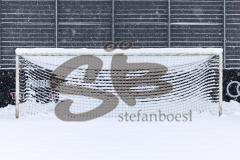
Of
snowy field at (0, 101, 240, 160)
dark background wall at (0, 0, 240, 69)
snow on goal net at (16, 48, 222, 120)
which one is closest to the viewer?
snowy field at (0, 101, 240, 160)

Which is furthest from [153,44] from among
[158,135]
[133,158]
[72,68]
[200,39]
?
[133,158]

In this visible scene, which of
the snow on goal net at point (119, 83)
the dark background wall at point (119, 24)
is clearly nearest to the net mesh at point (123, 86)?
the snow on goal net at point (119, 83)

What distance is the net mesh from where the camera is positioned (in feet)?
35.2

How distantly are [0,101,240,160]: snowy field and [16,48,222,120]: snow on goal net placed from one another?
877 mm

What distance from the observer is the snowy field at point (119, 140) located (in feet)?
19.1

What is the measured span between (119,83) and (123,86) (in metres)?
0.11

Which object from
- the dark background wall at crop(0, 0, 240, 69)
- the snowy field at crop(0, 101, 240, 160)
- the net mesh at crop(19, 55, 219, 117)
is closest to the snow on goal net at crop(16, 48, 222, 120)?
the net mesh at crop(19, 55, 219, 117)

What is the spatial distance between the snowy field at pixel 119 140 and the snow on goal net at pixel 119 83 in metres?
0.88

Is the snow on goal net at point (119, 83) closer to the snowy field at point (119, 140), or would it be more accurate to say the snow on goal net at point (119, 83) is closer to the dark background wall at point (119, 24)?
the snowy field at point (119, 140)

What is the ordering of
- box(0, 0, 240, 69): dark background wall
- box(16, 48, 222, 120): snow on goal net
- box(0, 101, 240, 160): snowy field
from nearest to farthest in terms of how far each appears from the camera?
box(0, 101, 240, 160): snowy field, box(16, 48, 222, 120): snow on goal net, box(0, 0, 240, 69): dark background wall

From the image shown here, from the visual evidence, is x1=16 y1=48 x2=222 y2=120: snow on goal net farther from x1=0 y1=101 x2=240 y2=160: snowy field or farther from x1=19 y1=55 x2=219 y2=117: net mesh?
x1=0 y1=101 x2=240 y2=160: snowy field

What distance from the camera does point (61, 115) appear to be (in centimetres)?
1066

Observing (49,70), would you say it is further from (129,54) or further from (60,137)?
(60,137)

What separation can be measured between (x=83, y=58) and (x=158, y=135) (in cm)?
407
